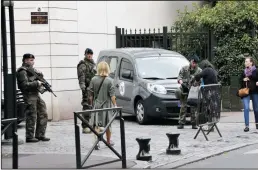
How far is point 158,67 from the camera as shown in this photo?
46.6 feet

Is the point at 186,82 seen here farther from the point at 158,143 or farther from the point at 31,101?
the point at 31,101

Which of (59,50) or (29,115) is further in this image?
(59,50)

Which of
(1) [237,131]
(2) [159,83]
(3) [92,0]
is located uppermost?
(3) [92,0]

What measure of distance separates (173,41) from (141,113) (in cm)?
512

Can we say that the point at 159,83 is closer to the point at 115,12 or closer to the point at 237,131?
the point at 237,131

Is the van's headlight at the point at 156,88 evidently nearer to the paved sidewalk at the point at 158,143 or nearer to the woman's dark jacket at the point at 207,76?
the paved sidewalk at the point at 158,143

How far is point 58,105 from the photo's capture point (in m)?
14.9

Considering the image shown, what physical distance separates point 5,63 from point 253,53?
30.7 feet

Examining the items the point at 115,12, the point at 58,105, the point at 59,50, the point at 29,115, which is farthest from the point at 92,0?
the point at 29,115

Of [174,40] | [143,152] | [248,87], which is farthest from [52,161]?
[174,40]

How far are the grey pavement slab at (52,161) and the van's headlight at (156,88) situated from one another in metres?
4.57

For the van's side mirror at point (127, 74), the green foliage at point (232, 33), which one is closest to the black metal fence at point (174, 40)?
the green foliage at point (232, 33)

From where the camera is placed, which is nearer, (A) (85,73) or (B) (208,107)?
(B) (208,107)

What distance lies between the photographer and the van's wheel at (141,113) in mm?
13605
